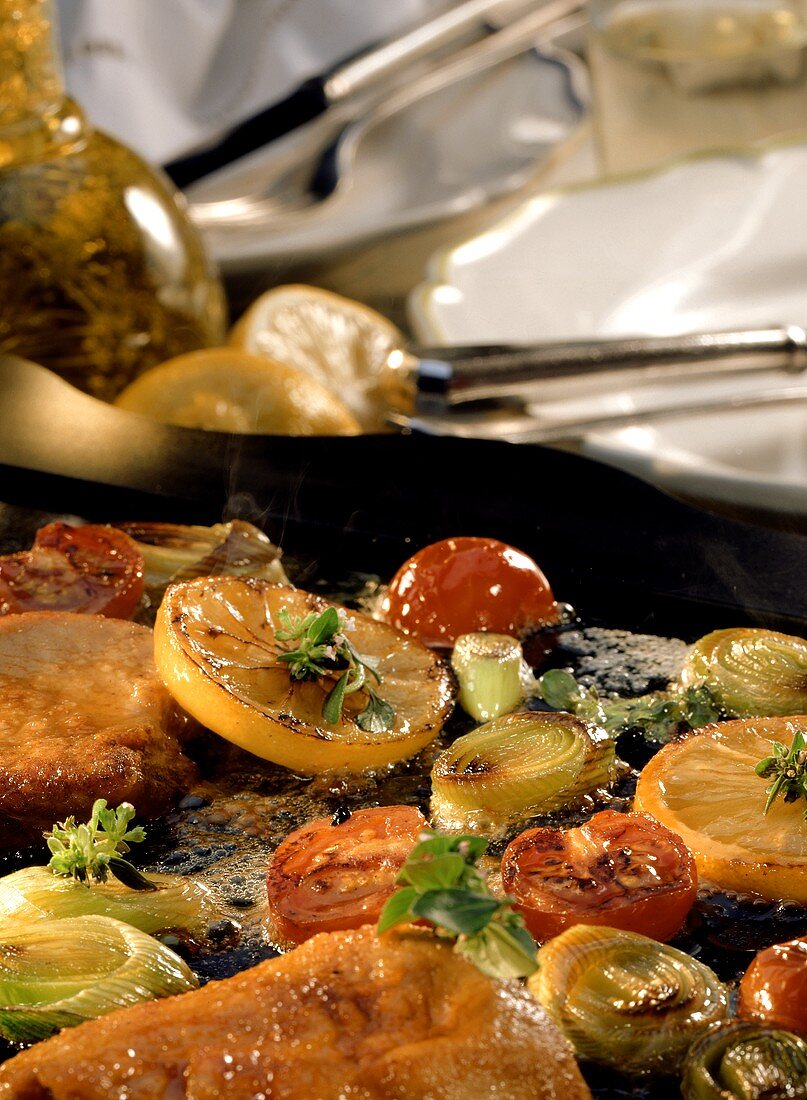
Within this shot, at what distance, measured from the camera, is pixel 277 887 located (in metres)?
1.33

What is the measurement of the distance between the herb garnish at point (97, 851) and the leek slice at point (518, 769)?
31 centimetres

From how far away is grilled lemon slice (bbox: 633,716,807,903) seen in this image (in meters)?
1.34

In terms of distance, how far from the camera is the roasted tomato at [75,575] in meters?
1.84

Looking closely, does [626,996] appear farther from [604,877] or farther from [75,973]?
[75,973]

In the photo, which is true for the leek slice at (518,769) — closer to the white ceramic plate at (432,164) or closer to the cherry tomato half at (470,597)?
the cherry tomato half at (470,597)

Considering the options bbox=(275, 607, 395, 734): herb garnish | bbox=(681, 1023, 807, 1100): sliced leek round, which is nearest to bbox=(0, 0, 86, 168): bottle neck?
bbox=(275, 607, 395, 734): herb garnish

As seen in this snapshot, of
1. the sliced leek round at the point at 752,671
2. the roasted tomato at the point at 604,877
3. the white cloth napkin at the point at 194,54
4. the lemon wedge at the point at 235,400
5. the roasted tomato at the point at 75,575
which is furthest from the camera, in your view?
the white cloth napkin at the point at 194,54

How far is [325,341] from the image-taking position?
292cm

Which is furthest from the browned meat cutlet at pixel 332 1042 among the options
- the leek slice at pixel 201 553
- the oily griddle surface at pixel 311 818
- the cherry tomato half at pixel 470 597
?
the leek slice at pixel 201 553

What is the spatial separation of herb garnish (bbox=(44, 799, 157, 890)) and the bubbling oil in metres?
2.72

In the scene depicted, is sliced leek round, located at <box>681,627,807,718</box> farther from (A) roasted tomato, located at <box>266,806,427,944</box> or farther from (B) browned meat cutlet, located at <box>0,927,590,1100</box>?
(B) browned meat cutlet, located at <box>0,927,590,1100</box>

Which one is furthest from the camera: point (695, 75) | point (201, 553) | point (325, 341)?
point (695, 75)

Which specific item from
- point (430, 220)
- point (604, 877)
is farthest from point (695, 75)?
point (604, 877)

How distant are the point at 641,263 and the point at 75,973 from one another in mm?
2568
